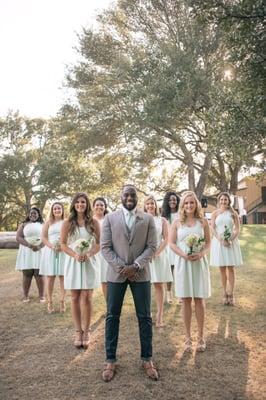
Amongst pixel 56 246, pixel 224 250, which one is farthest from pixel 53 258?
pixel 224 250

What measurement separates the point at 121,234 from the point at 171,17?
81.2 ft

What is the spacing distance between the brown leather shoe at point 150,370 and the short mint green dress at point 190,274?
117 cm

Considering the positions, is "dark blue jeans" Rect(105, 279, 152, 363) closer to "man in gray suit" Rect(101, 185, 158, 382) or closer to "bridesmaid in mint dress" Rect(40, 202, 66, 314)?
"man in gray suit" Rect(101, 185, 158, 382)

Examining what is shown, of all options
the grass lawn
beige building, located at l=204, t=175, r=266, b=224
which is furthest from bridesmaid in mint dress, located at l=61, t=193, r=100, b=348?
beige building, located at l=204, t=175, r=266, b=224

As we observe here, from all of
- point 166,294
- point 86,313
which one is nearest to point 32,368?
point 86,313

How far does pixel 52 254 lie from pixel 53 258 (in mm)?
108

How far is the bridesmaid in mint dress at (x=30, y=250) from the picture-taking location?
390 inches

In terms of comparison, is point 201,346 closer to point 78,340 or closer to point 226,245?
point 78,340

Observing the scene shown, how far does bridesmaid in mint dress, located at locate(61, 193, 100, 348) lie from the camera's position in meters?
6.53

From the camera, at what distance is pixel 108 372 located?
5293mm

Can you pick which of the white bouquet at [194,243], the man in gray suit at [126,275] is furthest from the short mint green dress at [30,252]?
the man in gray suit at [126,275]

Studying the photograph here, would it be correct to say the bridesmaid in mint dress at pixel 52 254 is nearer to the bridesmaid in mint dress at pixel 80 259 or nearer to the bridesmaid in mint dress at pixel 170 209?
the bridesmaid in mint dress at pixel 80 259

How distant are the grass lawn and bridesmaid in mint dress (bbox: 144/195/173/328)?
1.53 ft

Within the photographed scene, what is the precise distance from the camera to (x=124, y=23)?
2838cm
